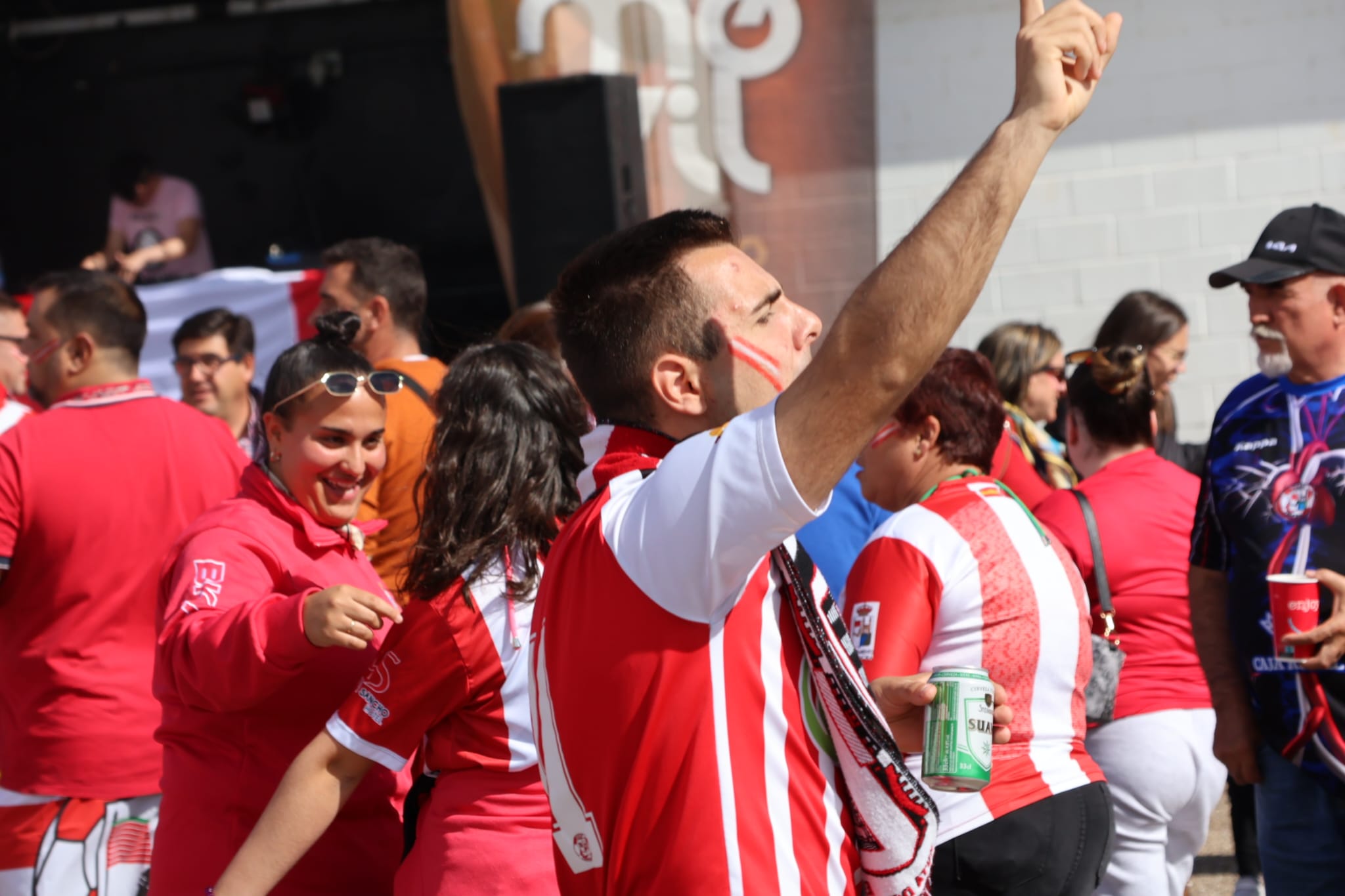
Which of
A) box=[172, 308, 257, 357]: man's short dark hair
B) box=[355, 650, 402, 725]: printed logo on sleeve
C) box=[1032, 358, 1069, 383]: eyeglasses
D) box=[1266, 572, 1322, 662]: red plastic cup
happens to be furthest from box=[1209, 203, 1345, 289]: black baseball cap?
box=[172, 308, 257, 357]: man's short dark hair

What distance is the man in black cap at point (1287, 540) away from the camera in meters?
2.87

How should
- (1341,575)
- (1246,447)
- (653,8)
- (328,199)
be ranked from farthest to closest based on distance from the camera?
(328,199), (653,8), (1246,447), (1341,575)

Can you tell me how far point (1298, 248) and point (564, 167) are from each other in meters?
3.76

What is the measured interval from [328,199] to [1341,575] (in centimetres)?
753

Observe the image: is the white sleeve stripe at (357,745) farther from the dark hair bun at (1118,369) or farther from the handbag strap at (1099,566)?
the dark hair bun at (1118,369)

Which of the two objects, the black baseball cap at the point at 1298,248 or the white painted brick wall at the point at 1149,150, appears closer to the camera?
the black baseball cap at the point at 1298,248

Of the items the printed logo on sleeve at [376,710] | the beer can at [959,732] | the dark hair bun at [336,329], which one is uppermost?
the dark hair bun at [336,329]

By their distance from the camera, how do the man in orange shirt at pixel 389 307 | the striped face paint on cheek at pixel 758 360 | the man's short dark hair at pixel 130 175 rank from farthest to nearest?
the man's short dark hair at pixel 130 175 → the man in orange shirt at pixel 389 307 → the striped face paint on cheek at pixel 758 360

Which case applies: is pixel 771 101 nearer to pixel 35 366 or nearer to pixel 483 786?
pixel 35 366

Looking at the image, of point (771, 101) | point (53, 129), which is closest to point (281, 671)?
point (771, 101)

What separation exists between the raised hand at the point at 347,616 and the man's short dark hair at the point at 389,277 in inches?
98.1

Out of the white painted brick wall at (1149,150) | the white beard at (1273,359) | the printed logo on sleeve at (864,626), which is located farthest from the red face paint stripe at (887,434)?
the white painted brick wall at (1149,150)

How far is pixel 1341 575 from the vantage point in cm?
281

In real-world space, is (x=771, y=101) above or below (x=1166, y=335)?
above
